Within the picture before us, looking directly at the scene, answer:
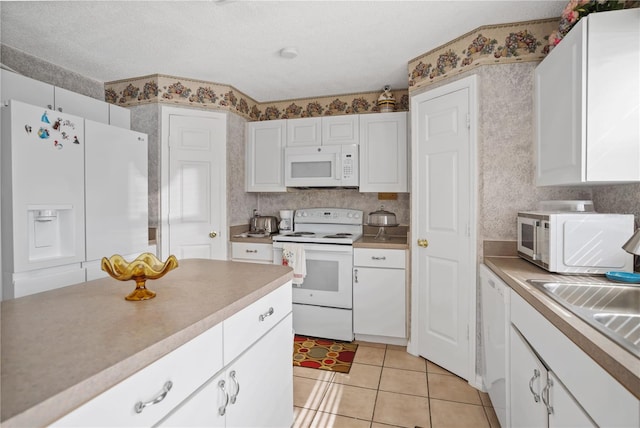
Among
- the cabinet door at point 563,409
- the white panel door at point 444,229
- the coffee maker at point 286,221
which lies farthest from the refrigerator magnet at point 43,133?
the cabinet door at point 563,409

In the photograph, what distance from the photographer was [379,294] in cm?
280

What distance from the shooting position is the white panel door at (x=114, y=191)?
7.13 ft

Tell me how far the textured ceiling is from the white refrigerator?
2.11ft

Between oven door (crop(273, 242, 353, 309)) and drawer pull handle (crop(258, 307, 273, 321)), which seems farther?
oven door (crop(273, 242, 353, 309))

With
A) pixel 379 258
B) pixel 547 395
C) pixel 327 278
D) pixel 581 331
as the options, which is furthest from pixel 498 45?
pixel 327 278

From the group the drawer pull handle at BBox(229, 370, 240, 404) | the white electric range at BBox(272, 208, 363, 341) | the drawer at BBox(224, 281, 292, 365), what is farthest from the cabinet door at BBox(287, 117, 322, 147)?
the drawer pull handle at BBox(229, 370, 240, 404)

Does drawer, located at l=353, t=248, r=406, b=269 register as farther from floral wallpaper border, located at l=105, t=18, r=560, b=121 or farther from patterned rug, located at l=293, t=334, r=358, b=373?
floral wallpaper border, located at l=105, t=18, r=560, b=121

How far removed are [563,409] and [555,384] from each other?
79 millimetres

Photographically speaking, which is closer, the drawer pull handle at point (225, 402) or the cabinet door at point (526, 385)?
the drawer pull handle at point (225, 402)

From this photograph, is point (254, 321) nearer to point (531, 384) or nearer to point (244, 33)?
point (531, 384)

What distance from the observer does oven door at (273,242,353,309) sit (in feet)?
9.41

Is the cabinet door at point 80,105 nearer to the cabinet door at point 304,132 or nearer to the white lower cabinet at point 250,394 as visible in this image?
the cabinet door at point 304,132

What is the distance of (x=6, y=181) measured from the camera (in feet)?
5.75

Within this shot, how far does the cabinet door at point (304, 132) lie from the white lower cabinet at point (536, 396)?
2.40 metres
